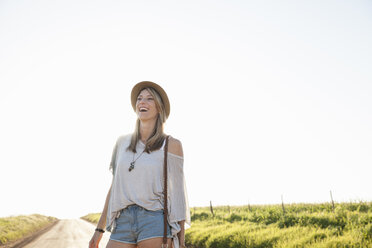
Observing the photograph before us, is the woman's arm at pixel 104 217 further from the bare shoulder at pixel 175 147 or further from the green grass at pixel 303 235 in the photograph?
the green grass at pixel 303 235

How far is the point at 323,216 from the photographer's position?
994 centimetres

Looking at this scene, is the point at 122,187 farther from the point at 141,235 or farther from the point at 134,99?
the point at 134,99

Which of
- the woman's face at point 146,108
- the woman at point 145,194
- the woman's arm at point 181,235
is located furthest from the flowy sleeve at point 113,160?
the woman's arm at point 181,235

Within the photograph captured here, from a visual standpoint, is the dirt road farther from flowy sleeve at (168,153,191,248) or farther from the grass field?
flowy sleeve at (168,153,191,248)

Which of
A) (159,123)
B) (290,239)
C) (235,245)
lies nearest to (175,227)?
(159,123)

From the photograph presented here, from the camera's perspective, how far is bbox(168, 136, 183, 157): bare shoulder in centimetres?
220

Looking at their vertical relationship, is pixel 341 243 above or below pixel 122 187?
below

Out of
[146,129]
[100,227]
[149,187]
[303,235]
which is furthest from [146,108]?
[303,235]

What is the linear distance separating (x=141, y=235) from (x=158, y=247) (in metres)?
0.15

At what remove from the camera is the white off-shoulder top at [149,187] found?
6.69 feet

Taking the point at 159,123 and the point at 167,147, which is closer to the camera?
the point at 167,147

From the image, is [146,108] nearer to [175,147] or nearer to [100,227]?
[175,147]

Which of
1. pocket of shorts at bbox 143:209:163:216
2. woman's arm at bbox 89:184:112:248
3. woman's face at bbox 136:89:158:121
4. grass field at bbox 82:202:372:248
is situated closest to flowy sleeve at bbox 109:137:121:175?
woman's arm at bbox 89:184:112:248

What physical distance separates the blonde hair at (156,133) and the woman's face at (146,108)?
0.04m
